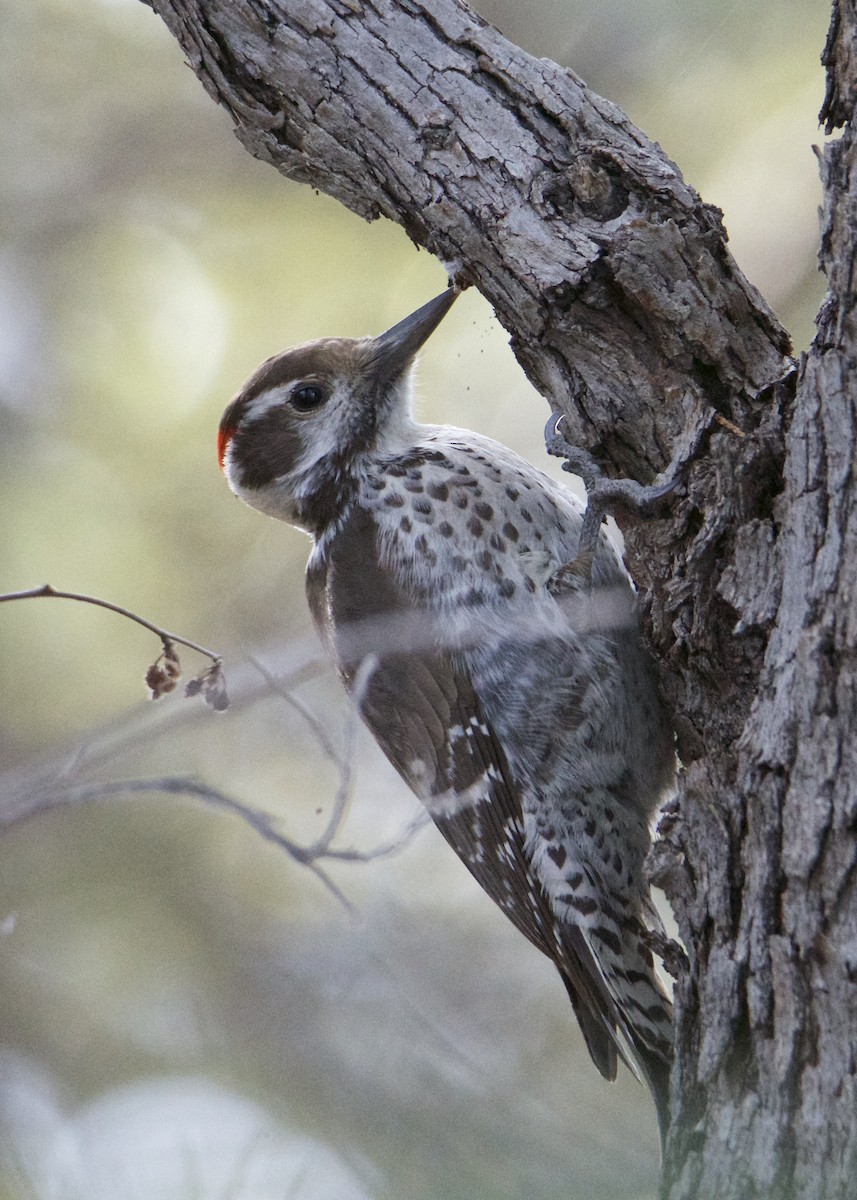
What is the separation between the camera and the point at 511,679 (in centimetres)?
314

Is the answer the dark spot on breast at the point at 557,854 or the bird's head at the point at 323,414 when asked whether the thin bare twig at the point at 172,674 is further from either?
the dark spot on breast at the point at 557,854

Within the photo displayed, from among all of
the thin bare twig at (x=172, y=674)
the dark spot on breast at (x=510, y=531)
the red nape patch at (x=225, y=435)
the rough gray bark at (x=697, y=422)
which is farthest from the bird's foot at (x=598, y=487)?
the red nape patch at (x=225, y=435)

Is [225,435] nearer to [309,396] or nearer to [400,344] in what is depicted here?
[309,396]

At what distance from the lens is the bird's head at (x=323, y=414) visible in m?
3.49

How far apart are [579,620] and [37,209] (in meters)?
3.77

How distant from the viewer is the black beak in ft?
11.3

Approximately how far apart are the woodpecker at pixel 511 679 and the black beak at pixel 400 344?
0.01 metres

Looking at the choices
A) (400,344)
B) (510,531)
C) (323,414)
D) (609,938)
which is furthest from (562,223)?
(609,938)

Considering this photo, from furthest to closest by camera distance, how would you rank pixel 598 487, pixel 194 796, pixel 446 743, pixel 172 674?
1. pixel 446 743
2. pixel 172 674
3. pixel 598 487
4. pixel 194 796

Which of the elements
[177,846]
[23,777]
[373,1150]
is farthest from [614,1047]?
[177,846]

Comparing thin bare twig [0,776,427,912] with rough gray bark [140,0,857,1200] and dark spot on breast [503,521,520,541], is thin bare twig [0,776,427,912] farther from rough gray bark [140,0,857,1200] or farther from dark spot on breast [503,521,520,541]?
dark spot on breast [503,521,520,541]

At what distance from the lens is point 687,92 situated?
4.73 m

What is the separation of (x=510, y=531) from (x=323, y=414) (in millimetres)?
766

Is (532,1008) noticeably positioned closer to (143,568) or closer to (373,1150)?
(373,1150)
